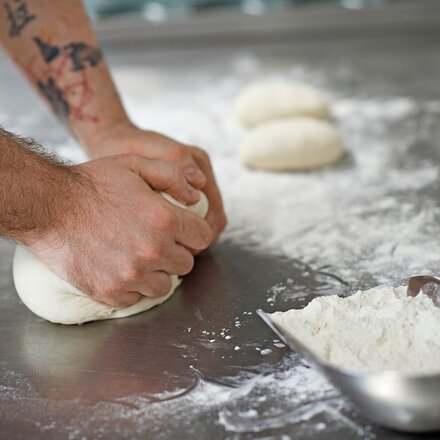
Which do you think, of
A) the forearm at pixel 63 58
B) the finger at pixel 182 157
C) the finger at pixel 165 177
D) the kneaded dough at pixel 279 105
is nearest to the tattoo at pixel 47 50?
the forearm at pixel 63 58

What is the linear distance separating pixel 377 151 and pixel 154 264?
2.87 feet

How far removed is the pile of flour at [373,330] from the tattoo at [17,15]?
3.21 feet

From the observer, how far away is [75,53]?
1.67 meters

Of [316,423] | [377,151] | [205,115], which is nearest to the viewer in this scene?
[316,423]

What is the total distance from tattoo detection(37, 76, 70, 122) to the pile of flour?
790 millimetres

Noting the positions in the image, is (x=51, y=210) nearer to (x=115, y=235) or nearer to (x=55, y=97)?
(x=115, y=235)

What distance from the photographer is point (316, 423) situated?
3.14 feet

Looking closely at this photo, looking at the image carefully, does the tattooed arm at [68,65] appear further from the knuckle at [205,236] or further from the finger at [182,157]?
the knuckle at [205,236]

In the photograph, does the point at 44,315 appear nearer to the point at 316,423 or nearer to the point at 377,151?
the point at 316,423

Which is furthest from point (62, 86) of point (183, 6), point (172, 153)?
point (183, 6)

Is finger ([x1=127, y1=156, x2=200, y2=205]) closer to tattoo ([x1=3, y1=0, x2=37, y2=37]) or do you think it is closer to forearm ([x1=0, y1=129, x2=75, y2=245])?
forearm ([x1=0, y1=129, x2=75, y2=245])

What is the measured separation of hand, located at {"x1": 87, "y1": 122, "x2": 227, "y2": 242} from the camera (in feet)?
4.55

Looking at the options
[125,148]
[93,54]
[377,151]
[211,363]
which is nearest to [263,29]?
[377,151]

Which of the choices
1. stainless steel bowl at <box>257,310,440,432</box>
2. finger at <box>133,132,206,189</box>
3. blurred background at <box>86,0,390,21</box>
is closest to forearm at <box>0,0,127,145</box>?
finger at <box>133,132,206,189</box>
